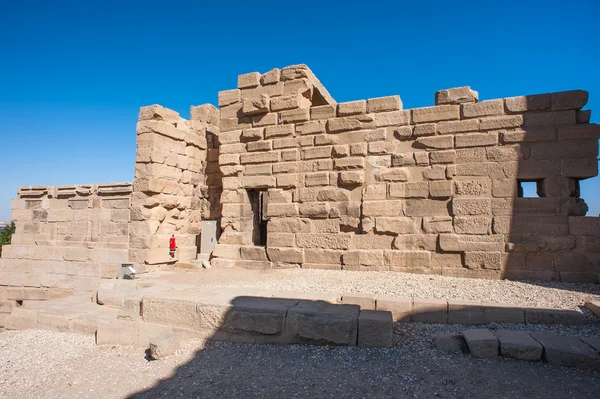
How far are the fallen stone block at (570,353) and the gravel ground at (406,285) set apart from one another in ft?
4.19

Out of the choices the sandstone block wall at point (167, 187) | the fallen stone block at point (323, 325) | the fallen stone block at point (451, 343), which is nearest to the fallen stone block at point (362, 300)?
the fallen stone block at point (323, 325)

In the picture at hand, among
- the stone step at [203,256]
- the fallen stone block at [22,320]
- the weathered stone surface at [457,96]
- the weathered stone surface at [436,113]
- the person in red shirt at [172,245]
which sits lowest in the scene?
the fallen stone block at [22,320]

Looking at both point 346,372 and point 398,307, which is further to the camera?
point 398,307

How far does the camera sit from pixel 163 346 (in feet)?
12.9

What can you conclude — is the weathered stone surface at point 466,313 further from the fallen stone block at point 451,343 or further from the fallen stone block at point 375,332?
the fallen stone block at point 375,332

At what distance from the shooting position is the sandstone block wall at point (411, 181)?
623cm

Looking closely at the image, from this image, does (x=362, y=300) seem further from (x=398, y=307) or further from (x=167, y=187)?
(x=167, y=187)

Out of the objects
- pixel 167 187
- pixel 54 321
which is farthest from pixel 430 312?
pixel 167 187

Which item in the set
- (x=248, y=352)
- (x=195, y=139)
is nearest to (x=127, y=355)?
(x=248, y=352)

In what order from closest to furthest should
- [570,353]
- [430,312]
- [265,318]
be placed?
[570,353], [265,318], [430,312]

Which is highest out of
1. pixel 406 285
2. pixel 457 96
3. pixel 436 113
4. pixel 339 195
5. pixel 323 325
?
pixel 457 96

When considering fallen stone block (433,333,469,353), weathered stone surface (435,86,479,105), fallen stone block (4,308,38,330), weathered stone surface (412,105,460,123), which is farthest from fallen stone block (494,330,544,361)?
fallen stone block (4,308,38,330)

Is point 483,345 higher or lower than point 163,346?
higher

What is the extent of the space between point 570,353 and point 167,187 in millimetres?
8087
